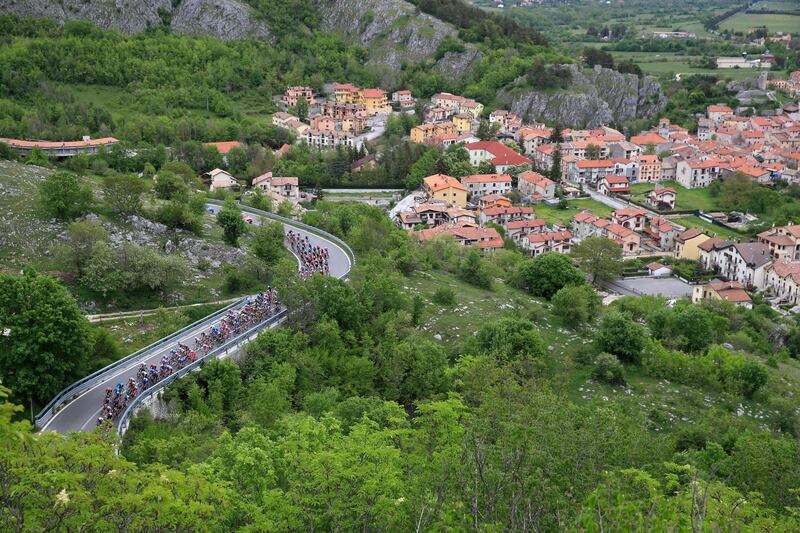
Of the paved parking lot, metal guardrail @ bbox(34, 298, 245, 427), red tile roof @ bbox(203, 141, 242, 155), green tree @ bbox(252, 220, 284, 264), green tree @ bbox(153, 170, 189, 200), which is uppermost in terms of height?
green tree @ bbox(153, 170, 189, 200)

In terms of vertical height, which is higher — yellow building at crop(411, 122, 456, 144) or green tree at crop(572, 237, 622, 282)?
yellow building at crop(411, 122, 456, 144)

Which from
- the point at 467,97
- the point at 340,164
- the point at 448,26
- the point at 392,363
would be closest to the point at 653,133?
the point at 467,97

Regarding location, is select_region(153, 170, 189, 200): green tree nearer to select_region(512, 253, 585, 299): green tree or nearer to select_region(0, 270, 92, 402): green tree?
select_region(0, 270, 92, 402): green tree

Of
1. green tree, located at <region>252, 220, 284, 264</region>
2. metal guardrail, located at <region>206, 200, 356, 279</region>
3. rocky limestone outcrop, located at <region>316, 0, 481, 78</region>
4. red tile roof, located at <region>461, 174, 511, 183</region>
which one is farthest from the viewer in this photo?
rocky limestone outcrop, located at <region>316, 0, 481, 78</region>

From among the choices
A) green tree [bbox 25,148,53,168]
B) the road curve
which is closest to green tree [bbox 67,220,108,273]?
the road curve

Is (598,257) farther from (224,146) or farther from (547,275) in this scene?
(224,146)

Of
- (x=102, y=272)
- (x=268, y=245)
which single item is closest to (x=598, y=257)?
(x=268, y=245)

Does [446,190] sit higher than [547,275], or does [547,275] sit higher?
[547,275]

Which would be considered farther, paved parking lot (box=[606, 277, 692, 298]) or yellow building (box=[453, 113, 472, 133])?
yellow building (box=[453, 113, 472, 133])
